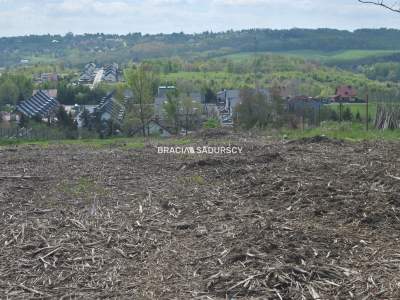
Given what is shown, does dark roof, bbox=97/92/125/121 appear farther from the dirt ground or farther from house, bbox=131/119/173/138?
the dirt ground

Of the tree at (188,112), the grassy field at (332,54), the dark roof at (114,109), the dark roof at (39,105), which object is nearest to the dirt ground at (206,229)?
the tree at (188,112)

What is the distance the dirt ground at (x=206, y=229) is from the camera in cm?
503

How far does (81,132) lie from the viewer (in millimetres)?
22594

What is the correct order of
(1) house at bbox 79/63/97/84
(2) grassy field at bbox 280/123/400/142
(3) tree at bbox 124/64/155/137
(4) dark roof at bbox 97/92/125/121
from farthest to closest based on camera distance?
(1) house at bbox 79/63/97/84 < (4) dark roof at bbox 97/92/125/121 < (3) tree at bbox 124/64/155/137 < (2) grassy field at bbox 280/123/400/142

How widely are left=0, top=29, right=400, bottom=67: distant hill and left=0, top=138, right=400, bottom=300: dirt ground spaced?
244 ft

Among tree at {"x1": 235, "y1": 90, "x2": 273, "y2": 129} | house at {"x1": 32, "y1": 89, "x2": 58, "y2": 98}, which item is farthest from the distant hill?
tree at {"x1": 235, "y1": 90, "x2": 273, "y2": 129}

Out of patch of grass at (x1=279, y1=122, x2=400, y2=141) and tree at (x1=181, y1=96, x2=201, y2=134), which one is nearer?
patch of grass at (x1=279, y1=122, x2=400, y2=141)

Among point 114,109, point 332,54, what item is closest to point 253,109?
point 114,109

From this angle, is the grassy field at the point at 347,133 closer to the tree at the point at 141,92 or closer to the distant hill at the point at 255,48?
the tree at the point at 141,92

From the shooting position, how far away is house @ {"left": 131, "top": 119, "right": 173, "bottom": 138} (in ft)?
71.8

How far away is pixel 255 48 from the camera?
99.4m

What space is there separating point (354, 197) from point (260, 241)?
2.20 m

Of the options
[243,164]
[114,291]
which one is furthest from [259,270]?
[243,164]

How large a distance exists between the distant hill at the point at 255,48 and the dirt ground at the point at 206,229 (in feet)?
244
